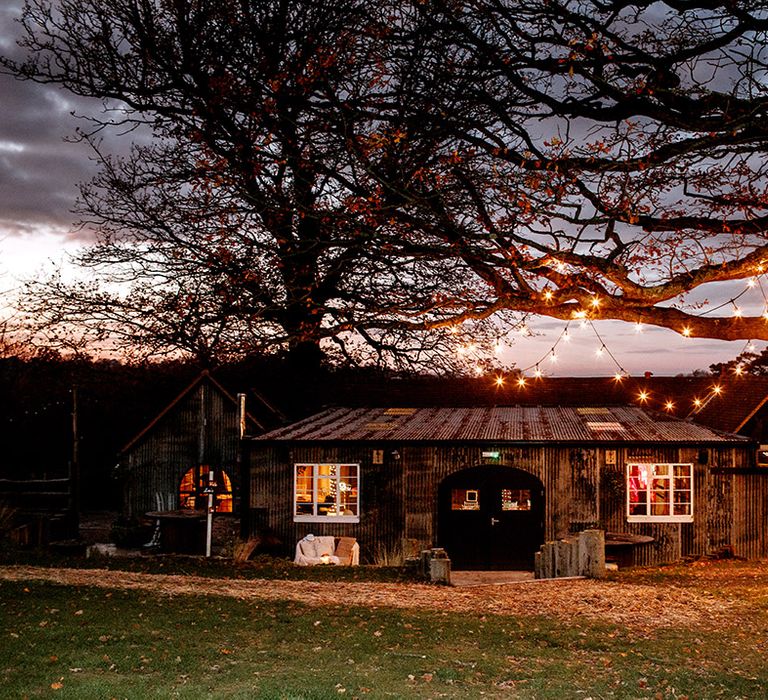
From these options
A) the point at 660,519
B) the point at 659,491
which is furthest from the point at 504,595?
the point at 659,491

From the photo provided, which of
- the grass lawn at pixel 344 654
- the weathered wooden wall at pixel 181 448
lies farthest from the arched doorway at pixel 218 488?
the grass lawn at pixel 344 654

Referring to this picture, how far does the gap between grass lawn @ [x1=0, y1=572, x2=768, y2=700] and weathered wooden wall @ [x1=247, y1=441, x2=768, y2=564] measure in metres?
9.23

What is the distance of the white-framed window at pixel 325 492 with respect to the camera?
21844 millimetres

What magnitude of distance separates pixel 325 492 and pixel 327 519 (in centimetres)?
74

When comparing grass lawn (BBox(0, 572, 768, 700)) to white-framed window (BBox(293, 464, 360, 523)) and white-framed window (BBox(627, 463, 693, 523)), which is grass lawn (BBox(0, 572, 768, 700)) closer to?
white-framed window (BBox(627, 463, 693, 523))

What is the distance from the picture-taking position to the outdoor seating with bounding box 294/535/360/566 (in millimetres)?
20406

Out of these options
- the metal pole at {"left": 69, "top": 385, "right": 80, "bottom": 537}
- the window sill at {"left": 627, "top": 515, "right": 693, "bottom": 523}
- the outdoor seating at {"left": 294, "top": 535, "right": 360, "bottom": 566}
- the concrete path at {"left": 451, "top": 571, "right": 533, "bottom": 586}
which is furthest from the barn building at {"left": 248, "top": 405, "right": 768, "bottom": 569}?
the metal pole at {"left": 69, "top": 385, "right": 80, "bottom": 537}

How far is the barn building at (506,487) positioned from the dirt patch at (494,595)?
→ 20.5ft

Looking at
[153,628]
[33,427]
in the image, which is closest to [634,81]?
[153,628]

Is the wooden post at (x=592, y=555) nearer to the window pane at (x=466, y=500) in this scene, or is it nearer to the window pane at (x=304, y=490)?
the window pane at (x=466, y=500)

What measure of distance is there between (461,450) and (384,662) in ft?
43.0

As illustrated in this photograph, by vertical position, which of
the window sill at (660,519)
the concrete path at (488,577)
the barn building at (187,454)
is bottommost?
the concrete path at (488,577)

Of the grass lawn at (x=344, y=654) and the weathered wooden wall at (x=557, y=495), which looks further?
the weathered wooden wall at (x=557, y=495)

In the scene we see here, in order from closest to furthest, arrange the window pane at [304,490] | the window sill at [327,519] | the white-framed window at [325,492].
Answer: the window sill at [327,519] < the white-framed window at [325,492] < the window pane at [304,490]
